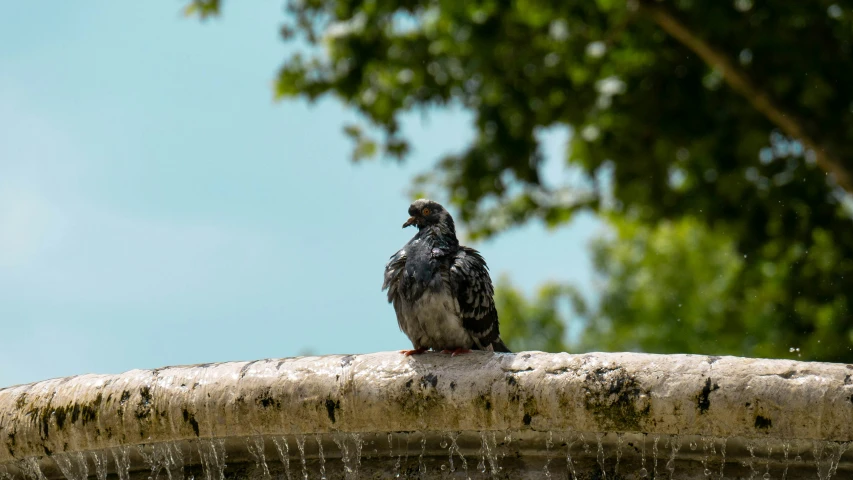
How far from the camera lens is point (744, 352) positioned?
1695 cm

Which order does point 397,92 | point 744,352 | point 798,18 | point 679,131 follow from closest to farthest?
point 798,18 < point 679,131 < point 397,92 < point 744,352

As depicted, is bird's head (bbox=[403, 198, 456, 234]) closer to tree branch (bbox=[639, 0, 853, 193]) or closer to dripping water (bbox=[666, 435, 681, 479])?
dripping water (bbox=[666, 435, 681, 479])

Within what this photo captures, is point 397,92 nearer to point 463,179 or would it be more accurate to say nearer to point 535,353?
point 463,179

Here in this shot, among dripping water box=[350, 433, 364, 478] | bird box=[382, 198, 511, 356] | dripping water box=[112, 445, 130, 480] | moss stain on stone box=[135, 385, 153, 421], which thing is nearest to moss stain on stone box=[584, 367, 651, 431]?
dripping water box=[350, 433, 364, 478]

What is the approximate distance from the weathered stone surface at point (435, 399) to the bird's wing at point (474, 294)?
745mm

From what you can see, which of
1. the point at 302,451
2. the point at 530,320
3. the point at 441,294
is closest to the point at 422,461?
the point at 302,451

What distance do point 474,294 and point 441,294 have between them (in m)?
0.16

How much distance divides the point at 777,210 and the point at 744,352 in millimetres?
8125

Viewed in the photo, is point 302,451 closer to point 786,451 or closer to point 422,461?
point 422,461

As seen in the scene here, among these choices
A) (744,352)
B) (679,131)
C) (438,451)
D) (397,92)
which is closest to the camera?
(438,451)

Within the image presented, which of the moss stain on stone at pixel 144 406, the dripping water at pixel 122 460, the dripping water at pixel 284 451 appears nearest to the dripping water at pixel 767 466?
the dripping water at pixel 284 451

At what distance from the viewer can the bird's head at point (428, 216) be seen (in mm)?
4430

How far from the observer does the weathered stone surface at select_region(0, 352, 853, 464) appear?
104 inches

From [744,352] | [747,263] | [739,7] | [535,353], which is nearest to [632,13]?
[739,7]
